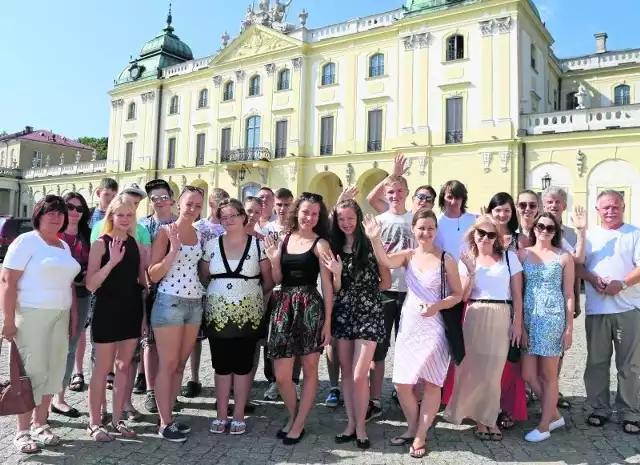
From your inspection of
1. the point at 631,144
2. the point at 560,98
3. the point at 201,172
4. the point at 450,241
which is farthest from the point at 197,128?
the point at 450,241

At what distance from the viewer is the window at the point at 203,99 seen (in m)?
31.9

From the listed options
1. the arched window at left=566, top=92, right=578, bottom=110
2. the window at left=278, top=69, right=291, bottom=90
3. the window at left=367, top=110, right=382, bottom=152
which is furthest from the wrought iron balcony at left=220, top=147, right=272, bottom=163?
the arched window at left=566, top=92, right=578, bottom=110

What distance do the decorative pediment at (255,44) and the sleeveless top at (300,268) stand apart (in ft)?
84.0

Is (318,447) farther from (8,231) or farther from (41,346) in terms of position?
(8,231)

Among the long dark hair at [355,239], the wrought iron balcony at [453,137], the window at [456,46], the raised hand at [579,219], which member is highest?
the window at [456,46]

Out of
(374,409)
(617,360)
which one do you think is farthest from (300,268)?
(617,360)

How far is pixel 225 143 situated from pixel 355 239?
27608 mm

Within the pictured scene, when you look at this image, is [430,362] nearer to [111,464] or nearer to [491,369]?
[491,369]

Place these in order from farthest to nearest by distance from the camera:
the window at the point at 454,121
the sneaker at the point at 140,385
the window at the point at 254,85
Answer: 1. the window at the point at 254,85
2. the window at the point at 454,121
3. the sneaker at the point at 140,385

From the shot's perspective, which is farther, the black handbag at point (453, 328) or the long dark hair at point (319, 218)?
the long dark hair at point (319, 218)

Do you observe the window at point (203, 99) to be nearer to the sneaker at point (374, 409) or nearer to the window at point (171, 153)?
the window at point (171, 153)

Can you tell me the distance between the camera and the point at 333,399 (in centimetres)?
529

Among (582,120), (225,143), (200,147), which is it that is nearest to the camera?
(582,120)

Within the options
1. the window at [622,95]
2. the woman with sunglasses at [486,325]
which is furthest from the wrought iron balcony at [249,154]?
the woman with sunglasses at [486,325]
